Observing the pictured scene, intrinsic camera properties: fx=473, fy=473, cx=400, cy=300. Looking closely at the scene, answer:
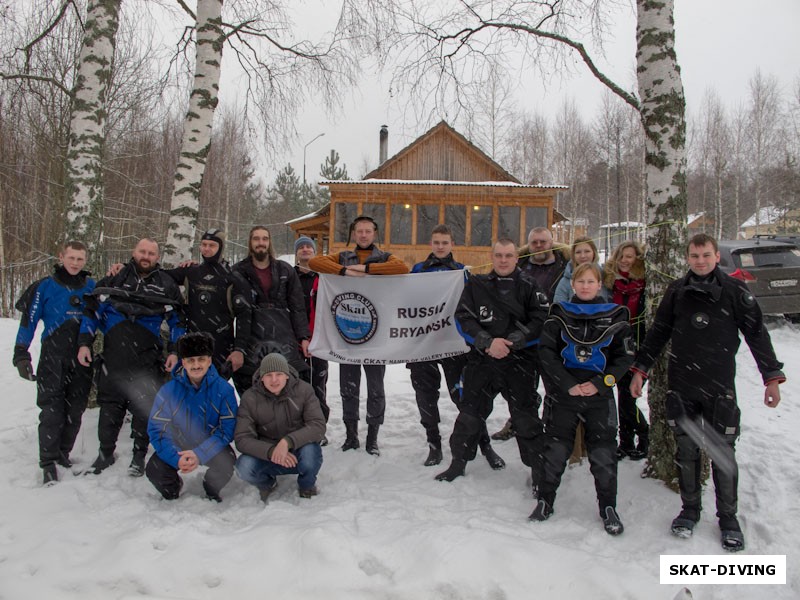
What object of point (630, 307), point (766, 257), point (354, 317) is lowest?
point (354, 317)

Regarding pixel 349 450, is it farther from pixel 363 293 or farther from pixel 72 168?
pixel 72 168

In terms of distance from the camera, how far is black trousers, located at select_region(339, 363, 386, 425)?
15.0 ft

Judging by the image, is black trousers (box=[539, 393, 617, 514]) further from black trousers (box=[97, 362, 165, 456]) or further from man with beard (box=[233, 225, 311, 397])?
black trousers (box=[97, 362, 165, 456])

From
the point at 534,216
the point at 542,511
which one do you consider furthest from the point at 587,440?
the point at 534,216

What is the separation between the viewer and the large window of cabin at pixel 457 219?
18156mm

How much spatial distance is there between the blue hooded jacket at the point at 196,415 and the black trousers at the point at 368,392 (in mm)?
1218

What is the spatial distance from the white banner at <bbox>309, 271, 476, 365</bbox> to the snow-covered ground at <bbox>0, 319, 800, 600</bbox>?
1.03 meters

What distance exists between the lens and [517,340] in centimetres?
368

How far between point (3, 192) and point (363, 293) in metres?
16.5

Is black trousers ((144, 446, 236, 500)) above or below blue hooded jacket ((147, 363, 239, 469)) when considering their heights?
below

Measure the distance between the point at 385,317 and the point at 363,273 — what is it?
21.4 inches

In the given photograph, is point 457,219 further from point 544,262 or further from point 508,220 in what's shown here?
point 544,262

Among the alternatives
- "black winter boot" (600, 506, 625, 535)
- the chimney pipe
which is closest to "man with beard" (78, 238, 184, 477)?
"black winter boot" (600, 506, 625, 535)

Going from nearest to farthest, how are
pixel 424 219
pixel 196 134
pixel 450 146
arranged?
1. pixel 196 134
2. pixel 424 219
3. pixel 450 146
